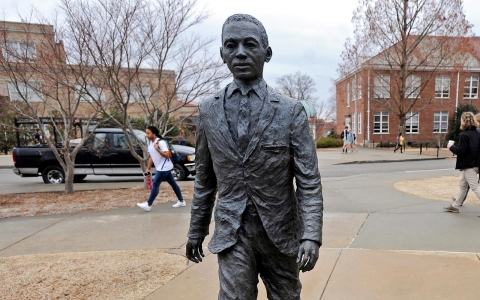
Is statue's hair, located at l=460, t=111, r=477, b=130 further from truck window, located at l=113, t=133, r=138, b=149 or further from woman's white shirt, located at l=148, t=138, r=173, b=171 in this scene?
truck window, located at l=113, t=133, r=138, b=149

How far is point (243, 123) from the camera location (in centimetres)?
180

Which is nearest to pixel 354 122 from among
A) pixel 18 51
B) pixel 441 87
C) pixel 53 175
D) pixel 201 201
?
pixel 441 87

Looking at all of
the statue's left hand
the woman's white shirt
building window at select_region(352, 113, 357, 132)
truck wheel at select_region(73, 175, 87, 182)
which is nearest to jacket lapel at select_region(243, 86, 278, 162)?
the statue's left hand

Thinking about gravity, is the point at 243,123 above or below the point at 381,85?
below

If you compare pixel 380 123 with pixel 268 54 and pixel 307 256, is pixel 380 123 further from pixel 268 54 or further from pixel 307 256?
pixel 307 256

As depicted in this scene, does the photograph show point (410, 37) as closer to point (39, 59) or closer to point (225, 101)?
point (39, 59)

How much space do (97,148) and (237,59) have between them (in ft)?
31.6

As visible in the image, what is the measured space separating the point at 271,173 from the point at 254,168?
92 mm

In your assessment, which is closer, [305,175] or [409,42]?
[305,175]

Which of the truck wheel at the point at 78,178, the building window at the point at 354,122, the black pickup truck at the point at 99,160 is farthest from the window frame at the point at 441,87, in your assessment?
the truck wheel at the point at 78,178

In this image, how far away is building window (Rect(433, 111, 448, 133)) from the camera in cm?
3159

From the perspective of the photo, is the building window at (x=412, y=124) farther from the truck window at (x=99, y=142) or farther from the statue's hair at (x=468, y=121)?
the truck window at (x=99, y=142)

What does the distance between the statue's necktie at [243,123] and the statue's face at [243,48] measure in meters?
0.13

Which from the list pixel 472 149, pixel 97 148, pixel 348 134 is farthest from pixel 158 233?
pixel 348 134
